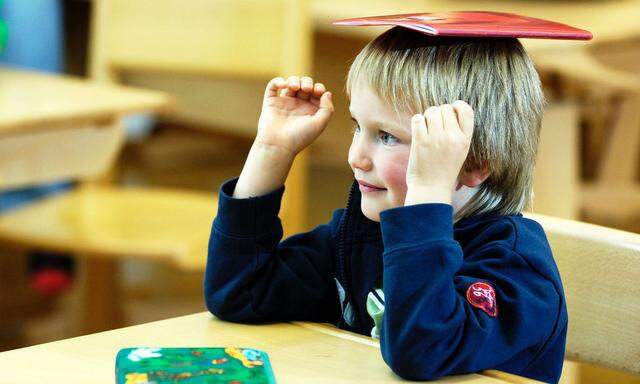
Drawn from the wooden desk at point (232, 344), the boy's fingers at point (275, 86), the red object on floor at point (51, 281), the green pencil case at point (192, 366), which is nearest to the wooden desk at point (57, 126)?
the red object on floor at point (51, 281)

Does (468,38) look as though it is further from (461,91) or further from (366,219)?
(366,219)

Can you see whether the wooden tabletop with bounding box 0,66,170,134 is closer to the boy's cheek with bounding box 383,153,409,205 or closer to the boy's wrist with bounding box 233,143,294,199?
the boy's wrist with bounding box 233,143,294,199

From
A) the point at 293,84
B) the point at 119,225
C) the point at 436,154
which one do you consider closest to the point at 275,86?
the point at 293,84

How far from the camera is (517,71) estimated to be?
101 centimetres

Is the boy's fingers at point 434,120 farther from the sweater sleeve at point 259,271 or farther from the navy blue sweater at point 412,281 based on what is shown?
the sweater sleeve at point 259,271

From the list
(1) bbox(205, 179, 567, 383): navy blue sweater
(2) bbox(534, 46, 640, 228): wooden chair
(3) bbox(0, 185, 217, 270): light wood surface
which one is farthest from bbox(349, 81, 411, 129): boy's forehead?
(2) bbox(534, 46, 640, 228): wooden chair

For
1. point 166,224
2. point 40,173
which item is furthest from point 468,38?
point 166,224

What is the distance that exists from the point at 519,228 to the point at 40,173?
49.0 inches

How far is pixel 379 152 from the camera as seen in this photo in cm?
101

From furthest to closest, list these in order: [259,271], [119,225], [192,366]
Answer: [119,225]
[259,271]
[192,366]

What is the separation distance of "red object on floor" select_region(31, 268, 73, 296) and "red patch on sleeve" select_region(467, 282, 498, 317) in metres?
2.19

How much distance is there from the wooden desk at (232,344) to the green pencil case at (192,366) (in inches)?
0.7

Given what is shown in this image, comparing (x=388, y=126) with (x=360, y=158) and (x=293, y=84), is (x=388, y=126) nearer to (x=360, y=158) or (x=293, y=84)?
(x=360, y=158)

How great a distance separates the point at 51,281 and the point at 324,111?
2.05 meters
